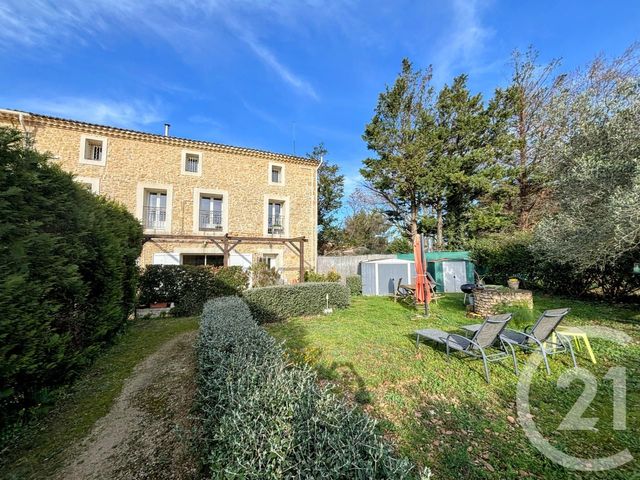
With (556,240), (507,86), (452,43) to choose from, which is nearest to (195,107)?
(452,43)

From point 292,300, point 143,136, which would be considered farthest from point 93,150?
point 292,300

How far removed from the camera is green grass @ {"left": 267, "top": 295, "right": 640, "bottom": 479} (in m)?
2.37

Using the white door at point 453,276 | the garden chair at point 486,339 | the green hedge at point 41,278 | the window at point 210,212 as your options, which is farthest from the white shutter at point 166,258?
the white door at point 453,276

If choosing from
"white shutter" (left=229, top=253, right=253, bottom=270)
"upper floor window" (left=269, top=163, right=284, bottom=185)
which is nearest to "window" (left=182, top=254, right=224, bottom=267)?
"white shutter" (left=229, top=253, right=253, bottom=270)

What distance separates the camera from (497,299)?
24.0 feet

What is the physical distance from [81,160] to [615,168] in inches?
732

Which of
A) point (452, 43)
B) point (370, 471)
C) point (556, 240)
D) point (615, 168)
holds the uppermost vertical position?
point (452, 43)

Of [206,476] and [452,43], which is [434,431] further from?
[452,43]

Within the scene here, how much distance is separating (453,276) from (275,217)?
1070 cm

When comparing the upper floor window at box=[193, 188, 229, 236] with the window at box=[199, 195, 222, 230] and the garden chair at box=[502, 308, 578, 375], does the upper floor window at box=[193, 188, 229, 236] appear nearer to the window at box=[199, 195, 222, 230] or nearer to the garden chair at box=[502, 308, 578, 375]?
the window at box=[199, 195, 222, 230]

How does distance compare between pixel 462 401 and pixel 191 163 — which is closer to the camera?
pixel 462 401

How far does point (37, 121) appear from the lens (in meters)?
11.2

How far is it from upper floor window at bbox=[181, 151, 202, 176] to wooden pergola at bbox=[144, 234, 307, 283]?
3.69m

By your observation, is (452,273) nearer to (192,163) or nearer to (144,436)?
(144,436)
